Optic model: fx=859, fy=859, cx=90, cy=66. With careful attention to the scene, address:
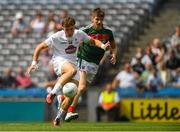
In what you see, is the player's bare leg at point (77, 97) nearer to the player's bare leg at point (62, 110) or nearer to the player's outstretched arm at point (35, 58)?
the player's bare leg at point (62, 110)

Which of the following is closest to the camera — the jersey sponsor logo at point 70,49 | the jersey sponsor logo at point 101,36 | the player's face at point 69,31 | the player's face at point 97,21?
the player's face at point 69,31

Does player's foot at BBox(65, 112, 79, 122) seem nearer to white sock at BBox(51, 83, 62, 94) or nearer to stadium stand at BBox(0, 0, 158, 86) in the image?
white sock at BBox(51, 83, 62, 94)

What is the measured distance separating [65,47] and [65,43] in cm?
9

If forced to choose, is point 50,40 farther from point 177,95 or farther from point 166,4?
point 166,4

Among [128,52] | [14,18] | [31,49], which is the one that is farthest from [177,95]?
[14,18]

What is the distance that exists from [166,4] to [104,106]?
920 cm

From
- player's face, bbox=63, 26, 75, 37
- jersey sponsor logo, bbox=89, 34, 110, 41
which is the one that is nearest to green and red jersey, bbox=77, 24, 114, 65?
jersey sponsor logo, bbox=89, 34, 110, 41

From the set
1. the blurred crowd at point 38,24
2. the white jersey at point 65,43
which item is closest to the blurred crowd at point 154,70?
the blurred crowd at point 38,24

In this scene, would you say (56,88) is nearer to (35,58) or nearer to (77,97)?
(35,58)

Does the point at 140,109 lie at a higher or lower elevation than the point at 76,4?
lower

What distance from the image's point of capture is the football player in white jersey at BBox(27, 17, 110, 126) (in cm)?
1742

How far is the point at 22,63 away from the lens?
3050cm

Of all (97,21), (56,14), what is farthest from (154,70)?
(56,14)

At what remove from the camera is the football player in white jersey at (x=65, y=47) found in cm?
1742
